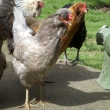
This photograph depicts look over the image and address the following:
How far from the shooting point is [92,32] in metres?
8.77

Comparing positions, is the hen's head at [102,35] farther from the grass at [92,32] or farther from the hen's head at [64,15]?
the grass at [92,32]

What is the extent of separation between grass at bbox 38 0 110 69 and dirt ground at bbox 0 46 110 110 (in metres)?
1.11

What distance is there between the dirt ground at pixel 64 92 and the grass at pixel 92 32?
1.11 metres

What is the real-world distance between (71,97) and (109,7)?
9.22 m

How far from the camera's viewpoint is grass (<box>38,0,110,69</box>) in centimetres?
670

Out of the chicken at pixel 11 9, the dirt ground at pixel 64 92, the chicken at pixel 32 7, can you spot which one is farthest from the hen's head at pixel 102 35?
the chicken at pixel 32 7

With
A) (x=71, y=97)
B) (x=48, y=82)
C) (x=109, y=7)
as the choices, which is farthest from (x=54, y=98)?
(x=109, y=7)

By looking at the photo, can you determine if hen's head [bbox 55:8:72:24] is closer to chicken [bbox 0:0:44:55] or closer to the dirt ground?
chicken [bbox 0:0:44:55]

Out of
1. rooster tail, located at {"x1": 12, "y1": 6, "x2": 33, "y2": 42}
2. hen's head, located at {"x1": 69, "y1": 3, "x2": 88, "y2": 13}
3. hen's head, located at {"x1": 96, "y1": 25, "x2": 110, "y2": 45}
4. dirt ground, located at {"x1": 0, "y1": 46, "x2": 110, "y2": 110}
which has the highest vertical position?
hen's head, located at {"x1": 69, "y1": 3, "x2": 88, "y2": 13}

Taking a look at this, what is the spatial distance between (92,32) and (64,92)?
445 cm

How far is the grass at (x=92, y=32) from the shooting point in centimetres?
670

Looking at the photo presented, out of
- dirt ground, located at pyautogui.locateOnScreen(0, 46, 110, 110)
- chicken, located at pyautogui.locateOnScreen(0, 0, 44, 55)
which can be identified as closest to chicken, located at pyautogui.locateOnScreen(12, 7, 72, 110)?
dirt ground, located at pyautogui.locateOnScreen(0, 46, 110, 110)

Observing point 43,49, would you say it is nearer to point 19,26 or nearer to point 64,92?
point 19,26

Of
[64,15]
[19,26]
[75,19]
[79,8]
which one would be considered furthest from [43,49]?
[79,8]
